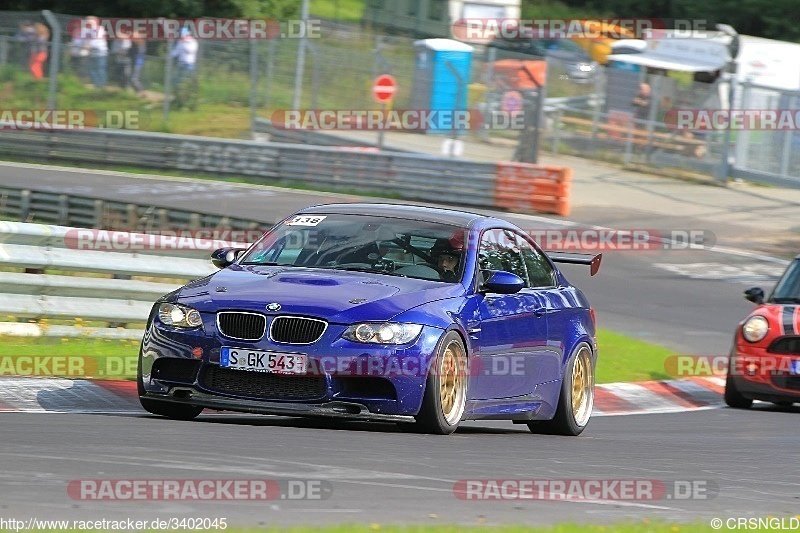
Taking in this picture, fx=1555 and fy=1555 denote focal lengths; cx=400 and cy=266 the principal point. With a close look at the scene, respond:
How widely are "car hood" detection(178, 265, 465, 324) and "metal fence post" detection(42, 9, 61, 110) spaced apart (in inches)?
887

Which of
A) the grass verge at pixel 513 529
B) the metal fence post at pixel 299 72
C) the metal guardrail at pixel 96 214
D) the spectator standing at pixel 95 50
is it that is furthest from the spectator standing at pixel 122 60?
the grass verge at pixel 513 529

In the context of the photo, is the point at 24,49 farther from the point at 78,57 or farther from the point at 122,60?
the point at 122,60

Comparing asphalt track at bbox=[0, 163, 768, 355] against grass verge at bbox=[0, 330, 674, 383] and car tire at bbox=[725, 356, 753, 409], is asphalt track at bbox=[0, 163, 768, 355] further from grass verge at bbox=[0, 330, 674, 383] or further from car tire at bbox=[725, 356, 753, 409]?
grass verge at bbox=[0, 330, 674, 383]

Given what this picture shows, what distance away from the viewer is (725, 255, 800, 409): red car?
13.5 metres

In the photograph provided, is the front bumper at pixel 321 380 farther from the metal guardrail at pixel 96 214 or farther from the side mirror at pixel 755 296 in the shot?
the metal guardrail at pixel 96 214

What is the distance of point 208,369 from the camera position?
8414 mm

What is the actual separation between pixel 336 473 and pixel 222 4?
41889mm

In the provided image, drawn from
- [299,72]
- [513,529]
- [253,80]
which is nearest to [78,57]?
[253,80]

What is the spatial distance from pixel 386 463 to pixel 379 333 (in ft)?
4.03

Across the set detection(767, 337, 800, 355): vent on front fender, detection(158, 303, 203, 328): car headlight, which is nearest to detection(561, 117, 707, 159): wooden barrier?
detection(767, 337, 800, 355): vent on front fender

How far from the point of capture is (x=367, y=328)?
8.31 metres

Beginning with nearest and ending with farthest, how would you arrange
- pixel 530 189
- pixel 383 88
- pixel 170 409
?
1. pixel 170 409
2. pixel 530 189
3. pixel 383 88

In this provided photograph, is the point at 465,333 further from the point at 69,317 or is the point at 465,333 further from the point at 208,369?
the point at 69,317

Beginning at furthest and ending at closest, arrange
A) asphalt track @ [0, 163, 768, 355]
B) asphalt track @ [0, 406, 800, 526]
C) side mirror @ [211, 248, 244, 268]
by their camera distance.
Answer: asphalt track @ [0, 163, 768, 355], side mirror @ [211, 248, 244, 268], asphalt track @ [0, 406, 800, 526]
